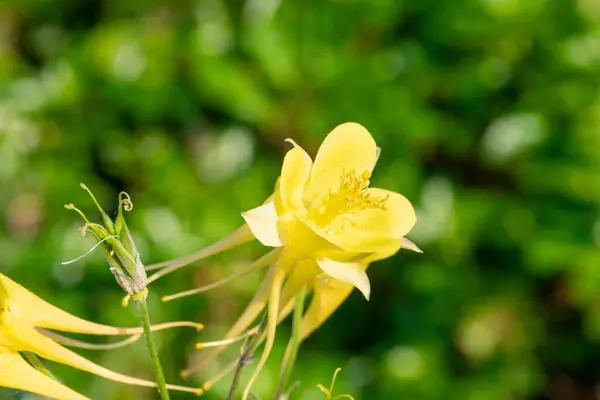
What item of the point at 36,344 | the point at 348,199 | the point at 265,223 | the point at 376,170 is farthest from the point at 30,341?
the point at 376,170

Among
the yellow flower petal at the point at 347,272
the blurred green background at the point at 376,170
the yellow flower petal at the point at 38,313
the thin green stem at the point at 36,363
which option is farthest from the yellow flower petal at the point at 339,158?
the blurred green background at the point at 376,170

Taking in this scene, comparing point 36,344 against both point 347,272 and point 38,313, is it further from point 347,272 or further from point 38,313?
point 347,272

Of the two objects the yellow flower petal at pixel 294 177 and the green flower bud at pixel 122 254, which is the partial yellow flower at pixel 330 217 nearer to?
the yellow flower petal at pixel 294 177

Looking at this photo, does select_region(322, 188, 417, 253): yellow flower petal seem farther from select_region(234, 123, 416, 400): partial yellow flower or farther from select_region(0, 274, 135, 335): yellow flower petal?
select_region(0, 274, 135, 335): yellow flower petal

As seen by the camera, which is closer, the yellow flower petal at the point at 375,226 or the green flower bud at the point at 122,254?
the green flower bud at the point at 122,254

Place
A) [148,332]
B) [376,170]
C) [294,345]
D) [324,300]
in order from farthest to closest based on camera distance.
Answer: [376,170] < [324,300] < [294,345] < [148,332]

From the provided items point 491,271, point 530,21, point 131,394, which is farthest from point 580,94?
point 131,394
